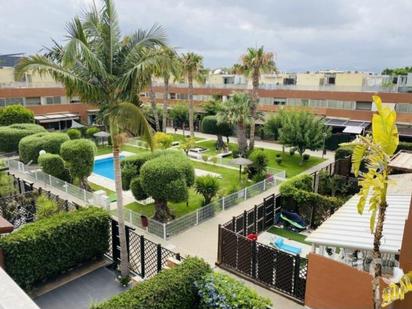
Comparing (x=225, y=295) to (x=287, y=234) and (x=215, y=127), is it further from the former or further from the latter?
(x=215, y=127)

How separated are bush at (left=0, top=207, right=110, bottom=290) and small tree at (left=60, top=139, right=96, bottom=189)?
27.9 feet

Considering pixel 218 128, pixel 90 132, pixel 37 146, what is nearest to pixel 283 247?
pixel 37 146

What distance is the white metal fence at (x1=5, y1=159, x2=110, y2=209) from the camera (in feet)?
58.6

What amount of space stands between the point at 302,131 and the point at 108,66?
2182 cm

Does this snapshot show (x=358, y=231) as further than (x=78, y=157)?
No

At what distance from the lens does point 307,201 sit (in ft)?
54.0

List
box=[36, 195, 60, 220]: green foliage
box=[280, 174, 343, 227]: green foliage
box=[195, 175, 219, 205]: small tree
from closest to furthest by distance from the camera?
1. box=[36, 195, 60, 220]: green foliage
2. box=[280, 174, 343, 227]: green foliage
3. box=[195, 175, 219, 205]: small tree

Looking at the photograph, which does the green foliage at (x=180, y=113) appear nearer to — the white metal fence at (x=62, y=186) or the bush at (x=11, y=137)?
the bush at (x=11, y=137)

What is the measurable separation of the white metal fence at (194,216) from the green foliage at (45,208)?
11.2ft

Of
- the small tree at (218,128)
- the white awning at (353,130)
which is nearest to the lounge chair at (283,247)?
the small tree at (218,128)

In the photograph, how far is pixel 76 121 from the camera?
43.4 meters

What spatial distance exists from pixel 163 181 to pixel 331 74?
42869mm

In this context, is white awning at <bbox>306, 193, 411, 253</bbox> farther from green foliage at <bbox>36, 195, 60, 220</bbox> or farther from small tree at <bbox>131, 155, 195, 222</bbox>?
green foliage at <bbox>36, 195, 60, 220</bbox>

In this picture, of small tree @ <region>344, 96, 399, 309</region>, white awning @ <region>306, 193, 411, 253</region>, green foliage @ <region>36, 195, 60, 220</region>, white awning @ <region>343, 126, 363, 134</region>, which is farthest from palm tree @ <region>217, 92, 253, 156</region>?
small tree @ <region>344, 96, 399, 309</region>
